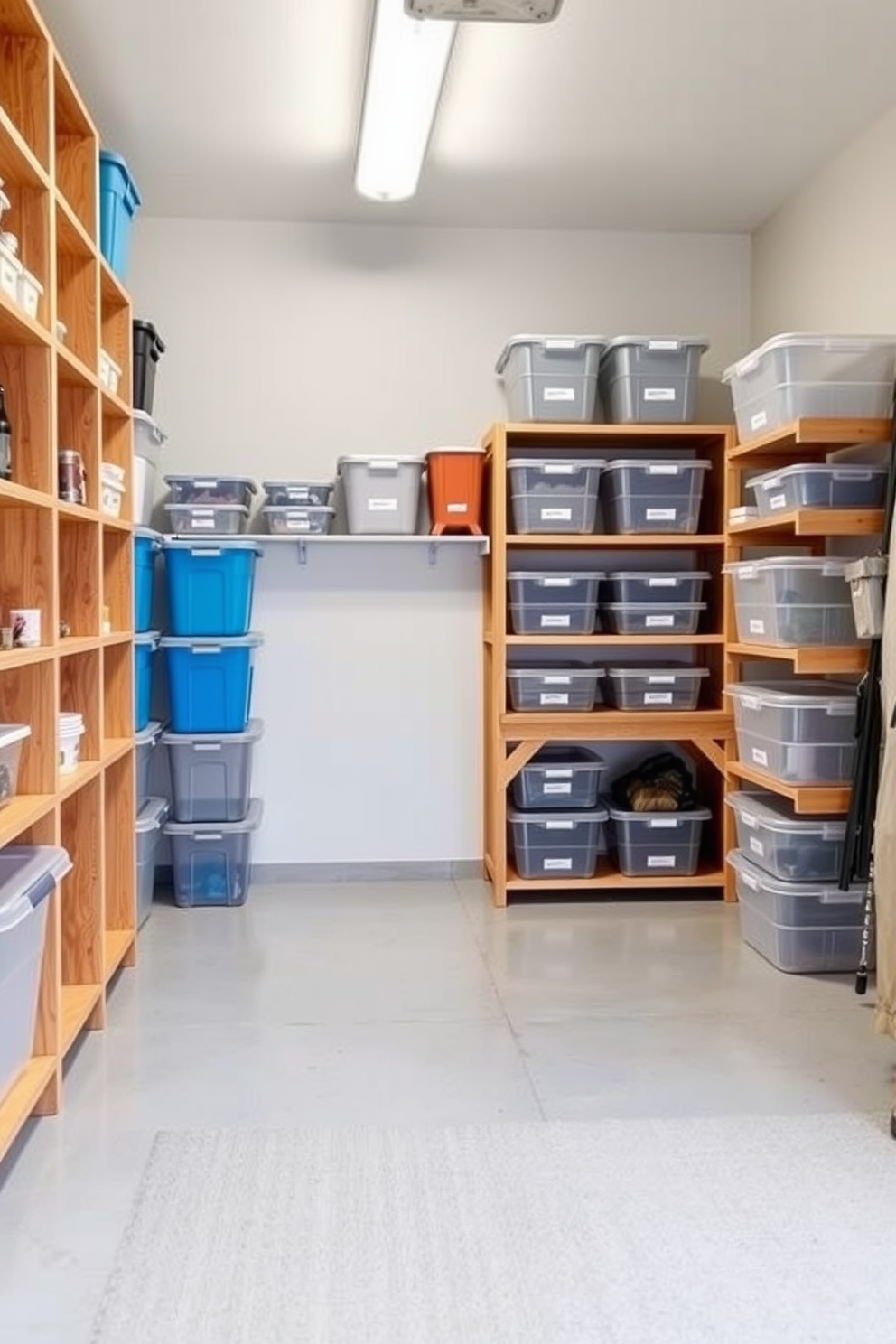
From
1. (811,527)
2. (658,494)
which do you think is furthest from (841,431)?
(658,494)

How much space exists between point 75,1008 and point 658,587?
2835 millimetres

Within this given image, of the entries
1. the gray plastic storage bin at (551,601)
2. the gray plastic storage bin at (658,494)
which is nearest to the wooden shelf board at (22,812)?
the gray plastic storage bin at (551,601)

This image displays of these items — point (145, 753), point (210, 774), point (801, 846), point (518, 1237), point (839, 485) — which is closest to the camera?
point (518, 1237)

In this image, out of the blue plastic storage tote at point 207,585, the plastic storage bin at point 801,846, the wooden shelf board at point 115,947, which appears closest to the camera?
the wooden shelf board at point 115,947

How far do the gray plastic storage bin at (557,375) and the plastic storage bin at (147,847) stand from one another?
2234 millimetres

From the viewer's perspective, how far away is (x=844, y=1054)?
3.02m

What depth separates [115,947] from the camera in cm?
353

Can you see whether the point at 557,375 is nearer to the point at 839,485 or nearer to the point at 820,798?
the point at 839,485

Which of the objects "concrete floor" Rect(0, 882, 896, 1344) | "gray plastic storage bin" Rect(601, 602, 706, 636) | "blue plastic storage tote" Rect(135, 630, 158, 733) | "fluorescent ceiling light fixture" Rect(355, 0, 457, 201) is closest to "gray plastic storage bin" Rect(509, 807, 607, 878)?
"concrete floor" Rect(0, 882, 896, 1344)

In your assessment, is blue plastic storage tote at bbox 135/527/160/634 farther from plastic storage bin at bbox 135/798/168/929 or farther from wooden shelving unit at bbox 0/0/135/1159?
plastic storage bin at bbox 135/798/168/929

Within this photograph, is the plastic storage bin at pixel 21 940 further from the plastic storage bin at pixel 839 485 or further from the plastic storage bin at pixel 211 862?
the plastic storage bin at pixel 839 485

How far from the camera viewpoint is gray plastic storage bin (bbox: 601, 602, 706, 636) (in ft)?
15.0

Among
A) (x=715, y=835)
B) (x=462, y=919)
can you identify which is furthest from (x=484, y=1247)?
(x=715, y=835)

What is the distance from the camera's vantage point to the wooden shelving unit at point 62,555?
100.0 inches
